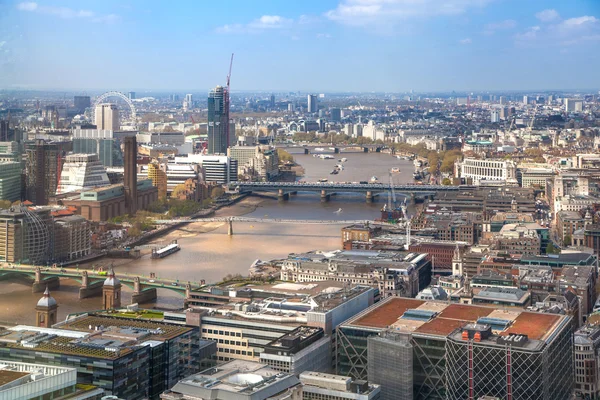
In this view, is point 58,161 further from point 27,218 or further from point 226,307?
point 226,307

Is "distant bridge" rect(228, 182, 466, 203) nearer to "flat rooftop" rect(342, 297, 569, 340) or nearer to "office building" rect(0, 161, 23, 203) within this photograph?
"office building" rect(0, 161, 23, 203)

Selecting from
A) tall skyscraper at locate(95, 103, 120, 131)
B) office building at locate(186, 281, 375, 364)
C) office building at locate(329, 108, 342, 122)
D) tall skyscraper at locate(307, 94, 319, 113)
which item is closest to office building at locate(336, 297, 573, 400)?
office building at locate(186, 281, 375, 364)

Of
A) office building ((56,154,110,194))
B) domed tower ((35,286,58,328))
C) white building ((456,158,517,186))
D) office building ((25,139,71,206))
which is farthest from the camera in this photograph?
white building ((456,158,517,186))

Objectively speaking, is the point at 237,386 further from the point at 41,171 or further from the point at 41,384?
the point at 41,171

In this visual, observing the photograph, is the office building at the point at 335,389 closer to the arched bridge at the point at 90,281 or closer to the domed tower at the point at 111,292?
the arched bridge at the point at 90,281

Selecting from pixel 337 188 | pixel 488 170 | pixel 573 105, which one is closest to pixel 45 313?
pixel 337 188
